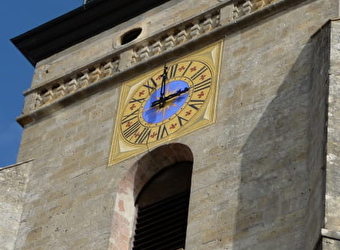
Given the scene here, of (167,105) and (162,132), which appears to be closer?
(162,132)

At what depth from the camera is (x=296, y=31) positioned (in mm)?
22141

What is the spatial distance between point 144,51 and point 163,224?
11.8ft

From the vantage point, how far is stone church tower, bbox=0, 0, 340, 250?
1986cm

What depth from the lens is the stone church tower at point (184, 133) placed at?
19.9m

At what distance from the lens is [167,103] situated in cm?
2272

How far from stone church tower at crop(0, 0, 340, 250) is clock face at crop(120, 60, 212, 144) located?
0.02m

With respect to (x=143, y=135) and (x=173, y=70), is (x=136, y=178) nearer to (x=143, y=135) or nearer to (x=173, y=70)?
(x=143, y=135)

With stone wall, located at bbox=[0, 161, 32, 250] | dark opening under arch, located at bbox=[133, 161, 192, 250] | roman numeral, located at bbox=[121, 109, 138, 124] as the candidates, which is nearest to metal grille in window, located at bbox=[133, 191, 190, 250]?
dark opening under arch, located at bbox=[133, 161, 192, 250]

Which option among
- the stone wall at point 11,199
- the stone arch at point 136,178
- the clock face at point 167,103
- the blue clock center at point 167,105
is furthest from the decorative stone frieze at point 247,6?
the stone wall at point 11,199

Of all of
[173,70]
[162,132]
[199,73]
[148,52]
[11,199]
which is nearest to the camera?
[162,132]

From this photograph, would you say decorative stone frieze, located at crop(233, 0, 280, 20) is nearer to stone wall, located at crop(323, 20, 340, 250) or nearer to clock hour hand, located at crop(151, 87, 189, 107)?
clock hour hand, located at crop(151, 87, 189, 107)

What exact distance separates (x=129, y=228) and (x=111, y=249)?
2.16 ft

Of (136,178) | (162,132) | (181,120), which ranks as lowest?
(136,178)

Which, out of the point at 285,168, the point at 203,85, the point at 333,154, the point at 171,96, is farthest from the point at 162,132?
the point at 333,154
